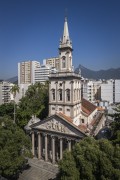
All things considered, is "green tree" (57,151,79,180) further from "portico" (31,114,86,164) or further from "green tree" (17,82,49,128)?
"green tree" (17,82,49,128)

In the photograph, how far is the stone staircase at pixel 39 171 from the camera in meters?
34.8

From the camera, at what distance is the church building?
123ft

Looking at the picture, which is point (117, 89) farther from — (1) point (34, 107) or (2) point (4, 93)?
(1) point (34, 107)

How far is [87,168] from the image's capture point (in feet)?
75.2

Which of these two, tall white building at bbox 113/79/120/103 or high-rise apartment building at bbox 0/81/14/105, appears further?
high-rise apartment building at bbox 0/81/14/105

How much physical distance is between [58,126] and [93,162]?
15.3m

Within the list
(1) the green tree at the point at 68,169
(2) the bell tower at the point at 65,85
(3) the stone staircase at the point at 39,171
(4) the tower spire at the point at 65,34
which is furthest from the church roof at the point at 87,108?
(1) the green tree at the point at 68,169

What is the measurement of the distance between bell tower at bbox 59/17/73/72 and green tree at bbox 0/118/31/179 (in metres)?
15.2

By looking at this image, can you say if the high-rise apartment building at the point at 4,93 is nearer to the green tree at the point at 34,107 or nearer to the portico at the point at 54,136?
the green tree at the point at 34,107

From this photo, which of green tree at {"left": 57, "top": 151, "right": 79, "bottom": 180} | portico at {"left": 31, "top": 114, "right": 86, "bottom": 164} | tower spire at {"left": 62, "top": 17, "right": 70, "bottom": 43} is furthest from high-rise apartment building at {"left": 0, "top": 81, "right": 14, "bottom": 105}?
green tree at {"left": 57, "top": 151, "right": 79, "bottom": 180}

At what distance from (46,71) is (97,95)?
38905 millimetres

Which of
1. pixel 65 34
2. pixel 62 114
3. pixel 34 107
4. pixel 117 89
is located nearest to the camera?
pixel 62 114

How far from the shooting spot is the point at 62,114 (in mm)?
39312

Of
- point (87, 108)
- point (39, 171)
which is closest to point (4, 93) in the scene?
point (87, 108)
